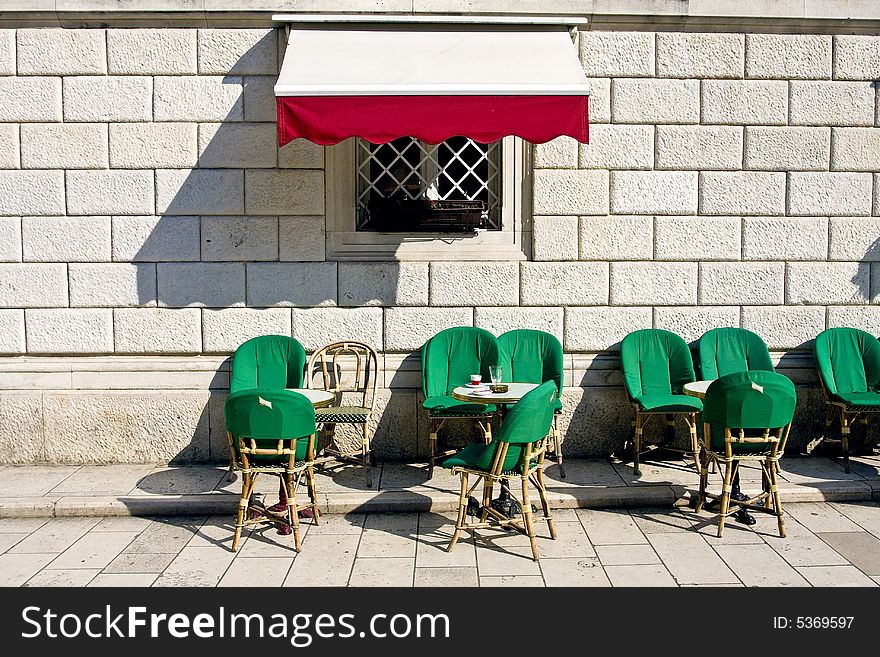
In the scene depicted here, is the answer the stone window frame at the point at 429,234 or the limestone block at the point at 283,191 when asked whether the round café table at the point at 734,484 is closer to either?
the stone window frame at the point at 429,234

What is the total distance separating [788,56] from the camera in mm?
8148

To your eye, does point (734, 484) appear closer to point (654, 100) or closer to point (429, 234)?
point (429, 234)

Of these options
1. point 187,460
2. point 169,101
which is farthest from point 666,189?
point 187,460

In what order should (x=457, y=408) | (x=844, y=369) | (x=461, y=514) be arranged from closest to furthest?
1. (x=461, y=514)
2. (x=457, y=408)
3. (x=844, y=369)

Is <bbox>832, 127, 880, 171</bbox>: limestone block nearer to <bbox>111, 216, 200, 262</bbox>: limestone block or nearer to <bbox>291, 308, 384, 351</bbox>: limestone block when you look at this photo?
<bbox>291, 308, 384, 351</bbox>: limestone block

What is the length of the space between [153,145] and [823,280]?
6.56m

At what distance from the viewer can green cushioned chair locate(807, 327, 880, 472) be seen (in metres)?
8.02

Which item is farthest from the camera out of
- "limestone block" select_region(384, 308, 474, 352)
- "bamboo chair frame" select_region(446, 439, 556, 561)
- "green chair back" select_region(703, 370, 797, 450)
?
"limestone block" select_region(384, 308, 474, 352)

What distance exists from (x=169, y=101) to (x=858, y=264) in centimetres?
681

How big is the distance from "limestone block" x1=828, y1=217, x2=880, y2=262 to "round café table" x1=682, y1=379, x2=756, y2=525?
2.11 metres

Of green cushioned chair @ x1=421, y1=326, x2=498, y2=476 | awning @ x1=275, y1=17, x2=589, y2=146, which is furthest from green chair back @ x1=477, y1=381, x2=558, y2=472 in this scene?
awning @ x1=275, y1=17, x2=589, y2=146

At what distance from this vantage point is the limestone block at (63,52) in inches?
309

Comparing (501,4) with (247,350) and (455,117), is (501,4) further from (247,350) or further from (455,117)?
(247,350)

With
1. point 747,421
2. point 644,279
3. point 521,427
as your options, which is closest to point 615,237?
point 644,279
